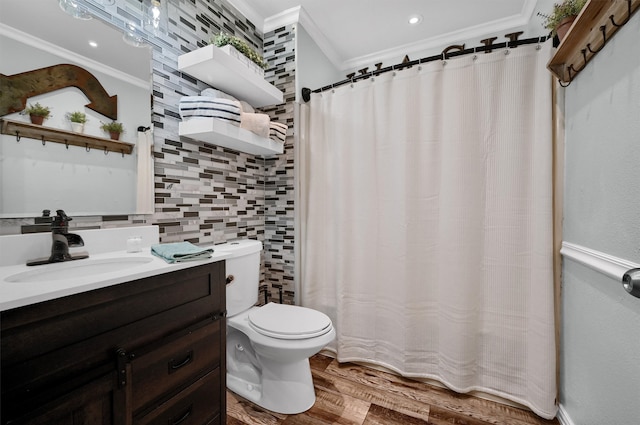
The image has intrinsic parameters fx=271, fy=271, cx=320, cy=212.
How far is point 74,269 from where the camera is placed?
3.21ft

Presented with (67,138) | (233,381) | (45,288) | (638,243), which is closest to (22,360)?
(45,288)

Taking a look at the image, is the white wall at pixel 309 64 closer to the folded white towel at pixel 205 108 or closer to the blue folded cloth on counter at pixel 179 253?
the folded white towel at pixel 205 108

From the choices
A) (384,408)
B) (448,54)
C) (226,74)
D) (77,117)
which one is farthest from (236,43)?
(384,408)

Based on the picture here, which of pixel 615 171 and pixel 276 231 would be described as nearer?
pixel 615 171

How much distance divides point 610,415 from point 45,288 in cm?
178

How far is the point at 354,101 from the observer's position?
177cm

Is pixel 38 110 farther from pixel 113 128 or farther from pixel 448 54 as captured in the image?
pixel 448 54

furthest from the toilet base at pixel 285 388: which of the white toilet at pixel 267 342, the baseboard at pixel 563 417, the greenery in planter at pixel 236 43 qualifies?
the greenery in planter at pixel 236 43

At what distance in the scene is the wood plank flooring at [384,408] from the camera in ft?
4.32

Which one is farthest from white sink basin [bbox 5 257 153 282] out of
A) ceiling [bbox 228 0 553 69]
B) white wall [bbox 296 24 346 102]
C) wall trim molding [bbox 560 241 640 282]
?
ceiling [bbox 228 0 553 69]

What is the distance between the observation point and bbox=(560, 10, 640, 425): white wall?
2.70ft

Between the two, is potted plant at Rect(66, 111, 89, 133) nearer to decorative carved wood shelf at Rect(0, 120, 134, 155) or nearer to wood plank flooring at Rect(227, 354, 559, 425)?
decorative carved wood shelf at Rect(0, 120, 134, 155)

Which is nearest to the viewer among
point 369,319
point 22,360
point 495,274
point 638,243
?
point 22,360

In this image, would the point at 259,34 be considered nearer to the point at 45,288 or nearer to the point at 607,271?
the point at 45,288
